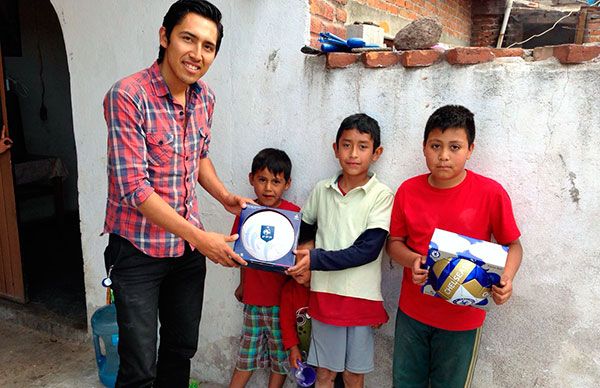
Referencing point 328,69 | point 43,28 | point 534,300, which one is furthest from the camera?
point 43,28

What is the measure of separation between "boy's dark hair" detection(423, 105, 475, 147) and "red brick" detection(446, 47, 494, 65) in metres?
0.23

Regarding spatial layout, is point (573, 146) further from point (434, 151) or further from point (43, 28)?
point (43, 28)

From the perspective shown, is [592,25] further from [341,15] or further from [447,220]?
[447,220]

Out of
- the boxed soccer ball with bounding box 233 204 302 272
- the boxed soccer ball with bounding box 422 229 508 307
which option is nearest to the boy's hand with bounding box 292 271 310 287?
the boxed soccer ball with bounding box 233 204 302 272

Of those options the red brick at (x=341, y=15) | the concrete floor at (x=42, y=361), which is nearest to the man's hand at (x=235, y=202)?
the red brick at (x=341, y=15)

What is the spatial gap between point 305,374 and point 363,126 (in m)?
1.32

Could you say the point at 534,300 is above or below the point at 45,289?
above

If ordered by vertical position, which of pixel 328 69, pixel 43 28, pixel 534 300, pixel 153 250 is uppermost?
pixel 43 28

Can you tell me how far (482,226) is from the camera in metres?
2.03

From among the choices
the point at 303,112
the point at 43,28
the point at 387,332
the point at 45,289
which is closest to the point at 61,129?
the point at 43,28

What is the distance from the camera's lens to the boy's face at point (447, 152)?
197 centimetres

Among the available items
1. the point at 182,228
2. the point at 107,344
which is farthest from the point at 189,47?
the point at 107,344

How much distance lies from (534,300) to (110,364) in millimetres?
2527

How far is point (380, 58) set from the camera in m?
2.33
